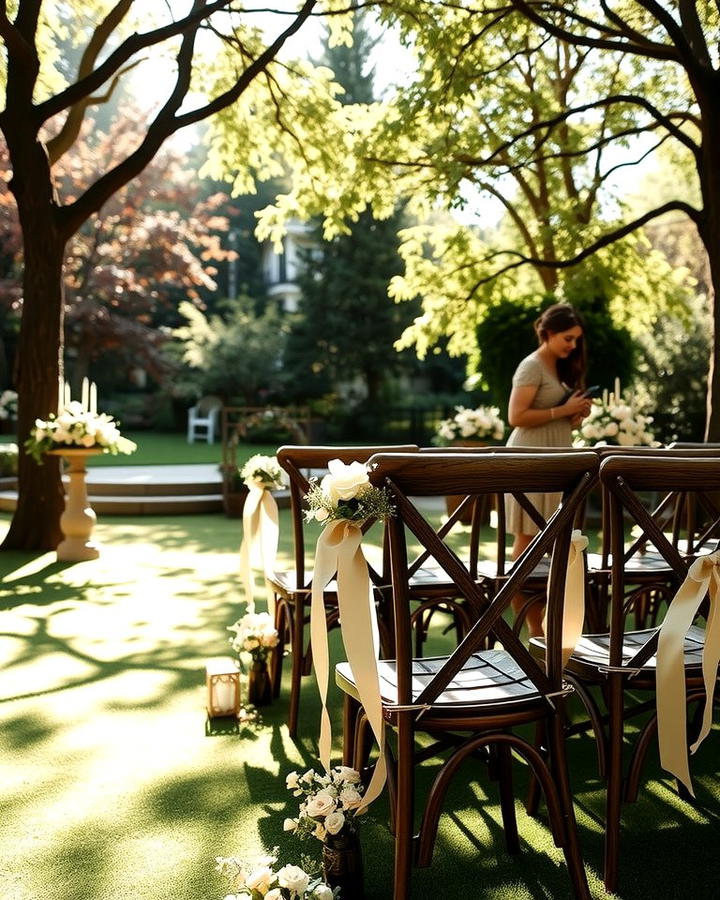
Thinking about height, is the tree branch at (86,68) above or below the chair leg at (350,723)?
above

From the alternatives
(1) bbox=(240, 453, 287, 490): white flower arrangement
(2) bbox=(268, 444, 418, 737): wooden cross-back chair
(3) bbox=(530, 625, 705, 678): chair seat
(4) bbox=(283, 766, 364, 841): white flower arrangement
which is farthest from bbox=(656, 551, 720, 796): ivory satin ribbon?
(1) bbox=(240, 453, 287, 490): white flower arrangement

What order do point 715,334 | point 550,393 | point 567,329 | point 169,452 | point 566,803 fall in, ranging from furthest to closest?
1. point 169,452
2. point 715,334
3. point 550,393
4. point 567,329
5. point 566,803

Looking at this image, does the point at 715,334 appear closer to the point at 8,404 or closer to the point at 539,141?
the point at 539,141

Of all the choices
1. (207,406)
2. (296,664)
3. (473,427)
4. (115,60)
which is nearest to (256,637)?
(296,664)

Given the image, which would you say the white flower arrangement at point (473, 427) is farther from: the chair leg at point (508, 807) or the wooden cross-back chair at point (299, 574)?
the chair leg at point (508, 807)

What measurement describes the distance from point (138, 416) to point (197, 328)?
4.67 m

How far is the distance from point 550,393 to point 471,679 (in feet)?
8.85

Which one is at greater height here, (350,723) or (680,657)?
(680,657)

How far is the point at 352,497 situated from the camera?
2252 millimetres

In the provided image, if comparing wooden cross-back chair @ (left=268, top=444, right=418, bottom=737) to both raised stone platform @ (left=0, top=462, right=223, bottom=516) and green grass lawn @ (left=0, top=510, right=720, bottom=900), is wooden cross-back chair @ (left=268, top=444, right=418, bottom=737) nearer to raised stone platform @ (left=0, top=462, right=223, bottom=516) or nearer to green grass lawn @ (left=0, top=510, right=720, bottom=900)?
green grass lawn @ (left=0, top=510, right=720, bottom=900)

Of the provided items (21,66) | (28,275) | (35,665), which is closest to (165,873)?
(35,665)

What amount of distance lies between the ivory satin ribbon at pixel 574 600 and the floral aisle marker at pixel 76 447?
19.8 feet

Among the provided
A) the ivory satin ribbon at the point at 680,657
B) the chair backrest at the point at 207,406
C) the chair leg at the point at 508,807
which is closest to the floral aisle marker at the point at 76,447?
the chair leg at the point at 508,807

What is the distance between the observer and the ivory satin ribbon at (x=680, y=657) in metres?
2.56
